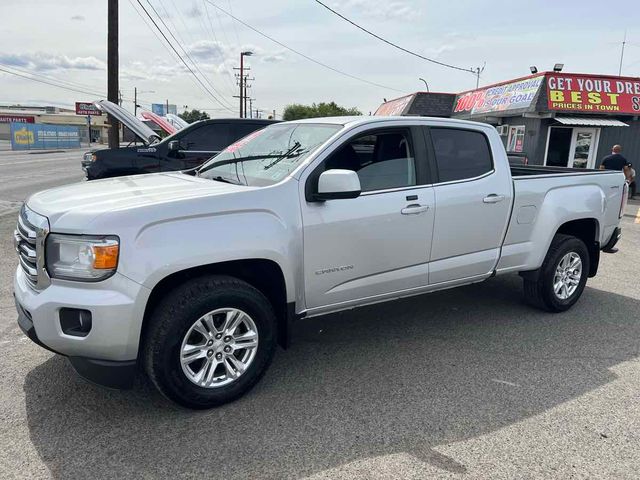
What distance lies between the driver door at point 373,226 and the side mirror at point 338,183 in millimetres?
137

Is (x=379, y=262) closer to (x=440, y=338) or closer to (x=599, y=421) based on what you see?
(x=440, y=338)

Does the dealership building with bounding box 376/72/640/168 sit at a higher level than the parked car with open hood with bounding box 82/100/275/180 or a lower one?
higher

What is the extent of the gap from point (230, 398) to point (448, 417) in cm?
138

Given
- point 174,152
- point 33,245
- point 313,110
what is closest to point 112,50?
point 174,152

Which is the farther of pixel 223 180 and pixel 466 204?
pixel 466 204

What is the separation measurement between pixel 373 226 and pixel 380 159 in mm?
637

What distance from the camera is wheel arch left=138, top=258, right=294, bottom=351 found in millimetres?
3189

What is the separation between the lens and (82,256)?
9.55 feet

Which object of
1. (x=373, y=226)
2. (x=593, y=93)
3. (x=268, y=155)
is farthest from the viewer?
(x=593, y=93)

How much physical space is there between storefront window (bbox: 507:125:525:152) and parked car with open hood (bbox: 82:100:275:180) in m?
12.7

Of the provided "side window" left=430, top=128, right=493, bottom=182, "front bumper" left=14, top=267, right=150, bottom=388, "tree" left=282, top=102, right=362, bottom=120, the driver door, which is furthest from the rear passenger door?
"tree" left=282, top=102, right=362, bottom=120

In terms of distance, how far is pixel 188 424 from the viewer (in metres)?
3.18

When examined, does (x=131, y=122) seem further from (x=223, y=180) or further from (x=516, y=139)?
(x=516, y=139)

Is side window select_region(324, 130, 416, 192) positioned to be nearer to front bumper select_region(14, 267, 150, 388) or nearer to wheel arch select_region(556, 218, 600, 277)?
front bumper select_region(14, 267, 150, 388)
